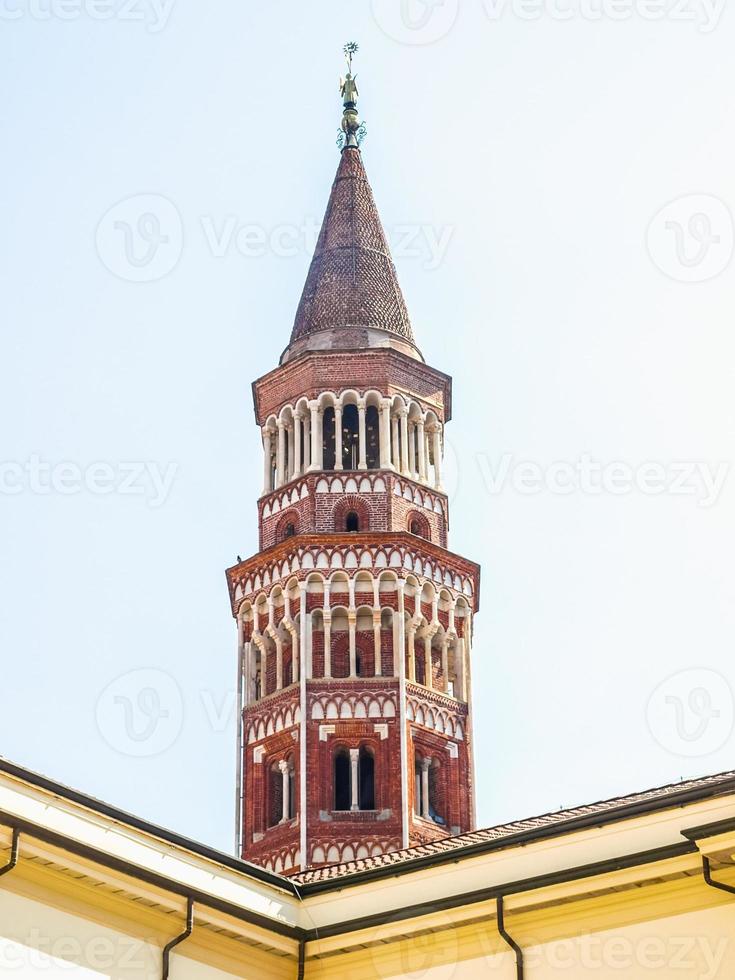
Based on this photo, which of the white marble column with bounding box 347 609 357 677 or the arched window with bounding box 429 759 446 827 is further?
the white marble column with bounding box 347 609 357 677

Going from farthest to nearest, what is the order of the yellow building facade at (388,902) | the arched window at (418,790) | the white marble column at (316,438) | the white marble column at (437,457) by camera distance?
the white marble column at (437,457)
the white marble column at (316,438)
the arched window at (418,790)
the yellow building facade at (388,902)

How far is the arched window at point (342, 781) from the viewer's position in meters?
41.7

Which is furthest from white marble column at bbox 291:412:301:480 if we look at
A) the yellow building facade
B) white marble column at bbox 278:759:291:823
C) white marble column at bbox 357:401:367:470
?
the yellow building facade

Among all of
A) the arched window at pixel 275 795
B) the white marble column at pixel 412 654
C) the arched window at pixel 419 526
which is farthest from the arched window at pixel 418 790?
the arched window at pixel 419 526

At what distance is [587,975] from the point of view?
22547mm

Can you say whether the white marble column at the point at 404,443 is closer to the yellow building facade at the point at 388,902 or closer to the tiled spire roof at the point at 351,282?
the tiled spire roof at the point at 351,282

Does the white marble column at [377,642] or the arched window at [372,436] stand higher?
the arched window at [372,436]

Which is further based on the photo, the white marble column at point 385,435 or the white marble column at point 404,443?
the white marble column at point 404,443

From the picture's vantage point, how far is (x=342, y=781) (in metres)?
42.0

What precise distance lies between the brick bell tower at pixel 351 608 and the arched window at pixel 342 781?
0.10 feet

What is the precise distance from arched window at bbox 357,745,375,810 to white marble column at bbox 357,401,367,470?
738cm

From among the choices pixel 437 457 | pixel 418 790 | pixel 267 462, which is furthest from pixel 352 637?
pixel 267 462

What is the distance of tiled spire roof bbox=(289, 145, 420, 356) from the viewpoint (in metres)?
48.1

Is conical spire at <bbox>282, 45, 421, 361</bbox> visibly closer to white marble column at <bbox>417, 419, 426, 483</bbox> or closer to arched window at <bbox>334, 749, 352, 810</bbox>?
white marble column at <bbox>417, 419, 426, 483</bbox>
